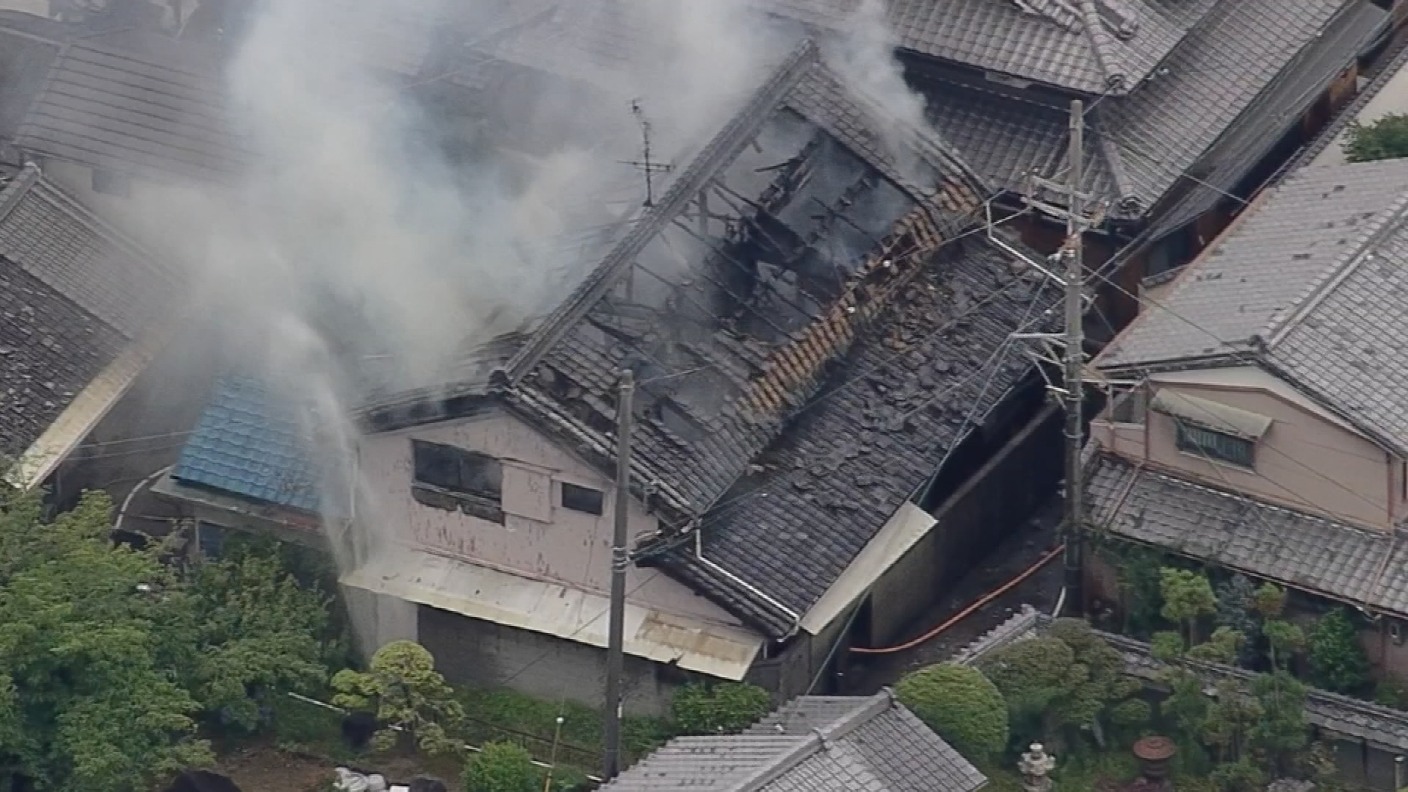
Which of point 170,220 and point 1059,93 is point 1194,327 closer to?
point 1059,93

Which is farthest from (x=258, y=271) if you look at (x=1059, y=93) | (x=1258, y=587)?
(x=1258, y=587)

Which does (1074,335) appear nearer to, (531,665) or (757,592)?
(757,592)

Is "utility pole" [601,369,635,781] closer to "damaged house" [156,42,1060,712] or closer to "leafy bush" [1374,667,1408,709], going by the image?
"damaged house" [156,42,1060,712]

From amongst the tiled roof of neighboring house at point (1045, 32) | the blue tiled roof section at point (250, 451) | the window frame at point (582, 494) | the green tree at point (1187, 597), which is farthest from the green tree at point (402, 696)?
the tiled roof of neighboring house at point (1045, 32)

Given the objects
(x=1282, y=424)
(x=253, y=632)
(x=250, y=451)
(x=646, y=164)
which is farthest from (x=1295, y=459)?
(x=250, y=451)

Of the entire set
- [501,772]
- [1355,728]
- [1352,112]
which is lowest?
[501,772]
